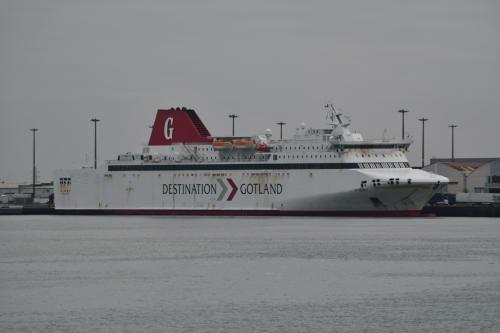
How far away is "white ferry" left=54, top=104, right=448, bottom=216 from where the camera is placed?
235 ft

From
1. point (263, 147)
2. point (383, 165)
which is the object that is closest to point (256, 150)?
point (263, 147)

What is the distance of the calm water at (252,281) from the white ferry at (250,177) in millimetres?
8702

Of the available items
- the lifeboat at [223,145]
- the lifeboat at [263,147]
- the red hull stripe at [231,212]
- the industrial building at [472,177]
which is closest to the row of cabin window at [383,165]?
the red hull stripe at [231,212]

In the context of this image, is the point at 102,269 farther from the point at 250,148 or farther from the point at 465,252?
the point at 250,148

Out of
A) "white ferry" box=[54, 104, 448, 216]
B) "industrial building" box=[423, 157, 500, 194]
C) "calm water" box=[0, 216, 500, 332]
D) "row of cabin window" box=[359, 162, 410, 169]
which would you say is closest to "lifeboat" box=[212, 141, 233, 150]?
"white ferry" box=[54, 104, 448, 216]

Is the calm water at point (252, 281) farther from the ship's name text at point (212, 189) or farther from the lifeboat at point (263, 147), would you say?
the lifeboat at point (263, 147)

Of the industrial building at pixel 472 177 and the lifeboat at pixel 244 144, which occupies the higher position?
the lifeboat at pixel 244 144

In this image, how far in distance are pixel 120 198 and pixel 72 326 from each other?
54.3 m

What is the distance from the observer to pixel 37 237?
61.3 meters

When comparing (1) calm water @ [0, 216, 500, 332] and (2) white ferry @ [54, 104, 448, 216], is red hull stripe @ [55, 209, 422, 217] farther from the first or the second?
(1) calm water @ [0, 216, 500, 332]

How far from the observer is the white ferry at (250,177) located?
235 feet

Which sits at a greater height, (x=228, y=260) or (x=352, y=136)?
(x=352, y=136)

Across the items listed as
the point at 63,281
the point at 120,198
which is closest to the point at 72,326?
the point at 63,281

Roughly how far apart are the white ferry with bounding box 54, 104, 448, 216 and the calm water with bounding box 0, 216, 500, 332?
28.6 ft
